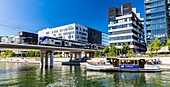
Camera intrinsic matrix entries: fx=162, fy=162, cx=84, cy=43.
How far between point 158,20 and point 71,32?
74652mm

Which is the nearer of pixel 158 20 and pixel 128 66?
pixel 128 66

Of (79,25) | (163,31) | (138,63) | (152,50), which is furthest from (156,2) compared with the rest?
(79,25)

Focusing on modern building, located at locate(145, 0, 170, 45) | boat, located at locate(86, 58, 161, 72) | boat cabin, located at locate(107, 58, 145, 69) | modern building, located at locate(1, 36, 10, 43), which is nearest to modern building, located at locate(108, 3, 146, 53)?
modern building, located at locate(145, 0, 170, 45)

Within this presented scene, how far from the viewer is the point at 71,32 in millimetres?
142625

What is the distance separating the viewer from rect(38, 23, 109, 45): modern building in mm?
142125

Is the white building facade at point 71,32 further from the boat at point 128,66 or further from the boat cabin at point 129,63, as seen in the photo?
the boat cabin at point 129,63

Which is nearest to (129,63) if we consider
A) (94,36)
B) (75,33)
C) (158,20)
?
(158,20)

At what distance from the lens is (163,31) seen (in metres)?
87.0

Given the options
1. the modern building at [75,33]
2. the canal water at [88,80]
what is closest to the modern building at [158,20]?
the canal water at [88,80]

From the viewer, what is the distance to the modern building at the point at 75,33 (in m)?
142

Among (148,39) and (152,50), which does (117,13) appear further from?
(152,50)

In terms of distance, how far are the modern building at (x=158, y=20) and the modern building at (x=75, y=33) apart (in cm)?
6527

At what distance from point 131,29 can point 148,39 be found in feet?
36.3

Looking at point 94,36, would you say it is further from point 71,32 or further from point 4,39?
point 4,39
